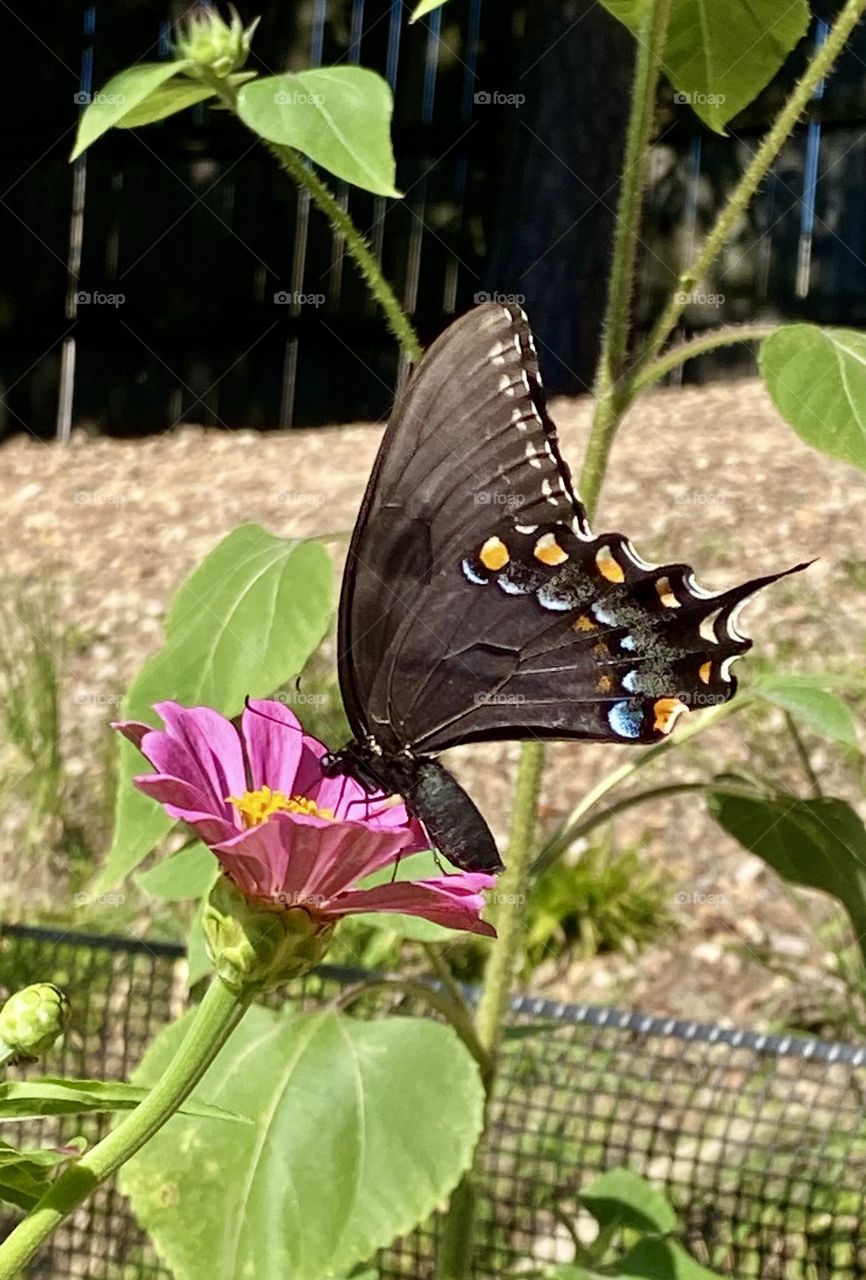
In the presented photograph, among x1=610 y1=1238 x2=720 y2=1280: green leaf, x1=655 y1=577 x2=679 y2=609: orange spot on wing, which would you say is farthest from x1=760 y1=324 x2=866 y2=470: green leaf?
x1=610 y1=1238 x2=720 y2=1280: green leaf

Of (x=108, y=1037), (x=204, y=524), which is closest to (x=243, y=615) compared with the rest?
(x=108, y=1037)

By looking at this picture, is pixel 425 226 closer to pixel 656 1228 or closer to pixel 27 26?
pixel 27 26

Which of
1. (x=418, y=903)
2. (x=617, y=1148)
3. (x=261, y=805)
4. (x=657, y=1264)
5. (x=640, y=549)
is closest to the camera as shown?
(x=418, y=903)

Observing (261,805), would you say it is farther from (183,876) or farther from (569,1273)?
(569,1273)

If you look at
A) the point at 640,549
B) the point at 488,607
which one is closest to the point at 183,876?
the point at 488,607

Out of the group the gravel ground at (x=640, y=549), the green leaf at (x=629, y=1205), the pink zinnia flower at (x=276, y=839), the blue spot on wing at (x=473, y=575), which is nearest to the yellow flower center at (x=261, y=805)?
the pink zinnia flower at (x=276, y=839)

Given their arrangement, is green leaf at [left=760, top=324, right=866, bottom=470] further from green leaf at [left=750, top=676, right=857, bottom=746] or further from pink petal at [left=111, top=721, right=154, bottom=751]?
pink petal at [left=111, top=721, right=154, bottom=751]
